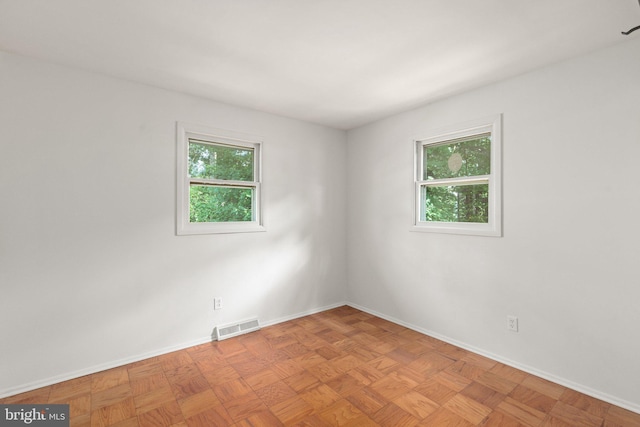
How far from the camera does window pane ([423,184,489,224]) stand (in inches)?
113

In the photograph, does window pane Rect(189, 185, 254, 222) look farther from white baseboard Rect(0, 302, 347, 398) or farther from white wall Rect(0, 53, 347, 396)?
white baseboard Rect(0, 302, 347, 398)

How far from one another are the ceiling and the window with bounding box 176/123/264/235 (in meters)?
0.53

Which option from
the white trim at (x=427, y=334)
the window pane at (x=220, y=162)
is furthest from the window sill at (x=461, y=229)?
the window pane at (x=220, y=162)

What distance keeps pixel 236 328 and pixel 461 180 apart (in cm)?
280

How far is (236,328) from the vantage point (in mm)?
3195

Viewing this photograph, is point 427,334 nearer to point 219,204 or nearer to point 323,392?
point 323,392

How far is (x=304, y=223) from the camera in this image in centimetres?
383

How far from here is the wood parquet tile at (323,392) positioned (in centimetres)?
192

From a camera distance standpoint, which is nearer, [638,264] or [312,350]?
[638,264]

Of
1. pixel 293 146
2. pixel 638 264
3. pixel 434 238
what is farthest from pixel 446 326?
pixel 293 146

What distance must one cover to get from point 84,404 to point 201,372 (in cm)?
77

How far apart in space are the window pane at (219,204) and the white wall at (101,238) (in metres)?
0.22

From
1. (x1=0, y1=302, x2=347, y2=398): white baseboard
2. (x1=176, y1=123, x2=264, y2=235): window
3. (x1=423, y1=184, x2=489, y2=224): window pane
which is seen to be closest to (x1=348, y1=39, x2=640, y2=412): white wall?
(x1=423, y1=184, x2=489, y2=224): window pane

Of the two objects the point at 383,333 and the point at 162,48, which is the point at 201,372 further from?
the point at 162,48
